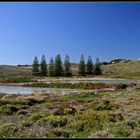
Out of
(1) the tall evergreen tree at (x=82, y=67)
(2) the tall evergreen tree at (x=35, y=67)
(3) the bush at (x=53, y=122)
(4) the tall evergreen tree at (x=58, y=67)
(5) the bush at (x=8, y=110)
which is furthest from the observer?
(1) the tall evergreen tree at (x=82, y=67)

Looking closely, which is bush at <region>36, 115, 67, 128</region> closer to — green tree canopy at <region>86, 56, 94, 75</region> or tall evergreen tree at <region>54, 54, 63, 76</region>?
tall evergreen tree at <region>54, 54, 63, 76</region>

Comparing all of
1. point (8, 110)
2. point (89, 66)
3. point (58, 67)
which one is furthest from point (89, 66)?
point (8, 110)

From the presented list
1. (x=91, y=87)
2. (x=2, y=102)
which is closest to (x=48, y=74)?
(x=91, y=87)

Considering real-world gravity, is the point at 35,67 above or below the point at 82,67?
above

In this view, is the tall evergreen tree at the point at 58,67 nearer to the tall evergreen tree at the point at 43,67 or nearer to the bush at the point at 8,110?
the tall evergreen tree at the point at 43,67

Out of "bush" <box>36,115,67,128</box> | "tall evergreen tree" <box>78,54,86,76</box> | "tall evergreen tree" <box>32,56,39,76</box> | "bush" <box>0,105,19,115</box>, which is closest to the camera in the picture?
"bush" <box>36,115,67,128</box>

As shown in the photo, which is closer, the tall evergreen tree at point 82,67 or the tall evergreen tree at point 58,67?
the tall evergreen tree at point 58,67

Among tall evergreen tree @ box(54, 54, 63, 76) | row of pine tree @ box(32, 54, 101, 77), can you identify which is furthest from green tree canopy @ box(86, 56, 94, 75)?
tall evergreen tree @ box(54, 54, 63, 76)

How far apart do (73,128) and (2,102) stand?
1499 centimetres

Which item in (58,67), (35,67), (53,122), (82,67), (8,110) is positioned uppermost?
(35,67)

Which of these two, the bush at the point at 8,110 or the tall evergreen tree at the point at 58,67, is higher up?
the tall evergreen tree at the point at 58,67

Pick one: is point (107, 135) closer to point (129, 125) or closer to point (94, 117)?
point (129, 125)

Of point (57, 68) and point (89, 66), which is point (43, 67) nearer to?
point (57, 68)

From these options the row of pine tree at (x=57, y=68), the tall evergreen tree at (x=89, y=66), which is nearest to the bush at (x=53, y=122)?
the row of pine tree at (x=57, y=68)
